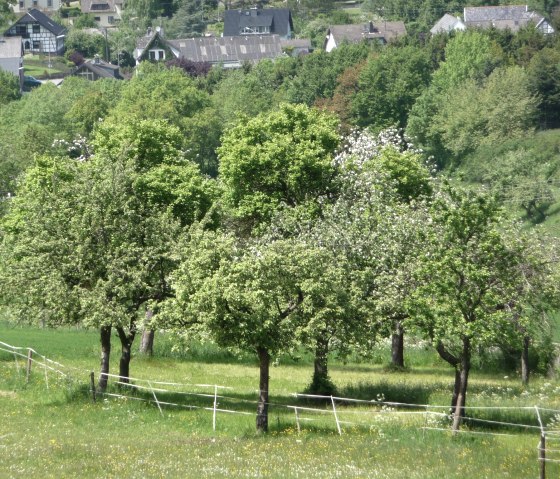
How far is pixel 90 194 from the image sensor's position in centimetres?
4359

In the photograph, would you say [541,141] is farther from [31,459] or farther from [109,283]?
[31,459]

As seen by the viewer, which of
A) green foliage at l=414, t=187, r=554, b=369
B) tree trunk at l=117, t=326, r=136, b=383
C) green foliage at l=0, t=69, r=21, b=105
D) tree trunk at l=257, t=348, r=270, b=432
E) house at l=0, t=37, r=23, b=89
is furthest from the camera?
house at l=0, t=37, r=23, b=89

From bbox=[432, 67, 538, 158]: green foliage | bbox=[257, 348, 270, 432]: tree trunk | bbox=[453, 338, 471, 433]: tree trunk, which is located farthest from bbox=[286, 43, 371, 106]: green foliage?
bbox=[453, 338, 471, 433]: tree trunk

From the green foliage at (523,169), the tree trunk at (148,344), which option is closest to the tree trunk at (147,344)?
the tree trunk at (148,344)

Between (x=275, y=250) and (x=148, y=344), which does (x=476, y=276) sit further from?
(x=148, y=344)

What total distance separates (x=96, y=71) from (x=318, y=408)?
154m

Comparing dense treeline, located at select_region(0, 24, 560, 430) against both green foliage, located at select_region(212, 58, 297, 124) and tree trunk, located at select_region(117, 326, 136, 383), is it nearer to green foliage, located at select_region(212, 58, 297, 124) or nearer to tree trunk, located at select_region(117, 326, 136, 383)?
tree trunk, located at select_region(117, 326, 136, 383)

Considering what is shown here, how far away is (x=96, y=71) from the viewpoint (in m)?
191

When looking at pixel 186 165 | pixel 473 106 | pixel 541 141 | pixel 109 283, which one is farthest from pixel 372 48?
pixel 109 283

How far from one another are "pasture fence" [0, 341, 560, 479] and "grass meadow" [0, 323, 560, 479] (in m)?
0.10

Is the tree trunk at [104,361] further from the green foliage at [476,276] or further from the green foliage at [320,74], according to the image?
the green foliage at [320,74]

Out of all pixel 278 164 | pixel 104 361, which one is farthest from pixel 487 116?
pixel 104 361

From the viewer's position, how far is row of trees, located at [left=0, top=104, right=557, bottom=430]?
3684 cm

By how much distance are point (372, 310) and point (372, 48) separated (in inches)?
5029
